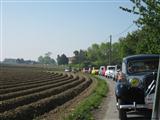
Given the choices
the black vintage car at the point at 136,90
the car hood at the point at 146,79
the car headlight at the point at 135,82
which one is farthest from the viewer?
the car headlight at the point at 135,82

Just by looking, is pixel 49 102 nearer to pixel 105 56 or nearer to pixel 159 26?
pixel 159 26

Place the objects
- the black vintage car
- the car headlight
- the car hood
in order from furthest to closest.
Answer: the car headlight → the car hood → the black vintage car

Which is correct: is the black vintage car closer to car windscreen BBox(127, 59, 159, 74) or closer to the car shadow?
car windscreen BBox(127, 59, 159, 74)

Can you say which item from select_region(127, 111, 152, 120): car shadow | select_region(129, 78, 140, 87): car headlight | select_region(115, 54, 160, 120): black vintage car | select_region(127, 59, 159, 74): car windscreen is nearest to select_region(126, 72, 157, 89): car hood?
select_region(115, 54, 160, 120): black vintage car

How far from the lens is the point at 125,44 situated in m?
67.4

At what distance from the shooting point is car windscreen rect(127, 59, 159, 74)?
16086 mm

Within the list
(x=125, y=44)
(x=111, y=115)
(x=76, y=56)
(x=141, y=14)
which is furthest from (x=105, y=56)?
(x=111, y=115)

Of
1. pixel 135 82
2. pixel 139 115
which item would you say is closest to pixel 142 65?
pixel 135 82

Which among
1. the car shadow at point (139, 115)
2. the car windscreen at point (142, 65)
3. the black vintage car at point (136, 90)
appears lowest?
the car shadow at point (139, 115)

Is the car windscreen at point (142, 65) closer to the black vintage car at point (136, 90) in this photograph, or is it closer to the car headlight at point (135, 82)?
the black vintage car at point (136, 90)

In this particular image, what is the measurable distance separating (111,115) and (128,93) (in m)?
2.58

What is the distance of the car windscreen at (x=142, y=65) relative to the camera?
52.8ft

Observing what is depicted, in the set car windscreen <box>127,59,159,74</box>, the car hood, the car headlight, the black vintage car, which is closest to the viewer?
the black vintage car

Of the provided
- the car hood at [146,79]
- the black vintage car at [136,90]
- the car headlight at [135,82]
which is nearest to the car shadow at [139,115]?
the black vintage car at [136,90]
